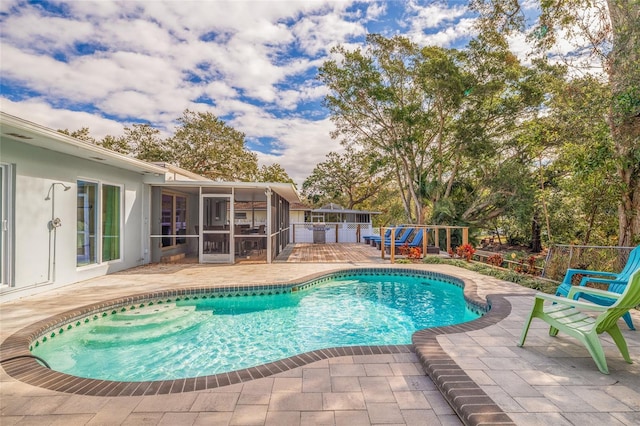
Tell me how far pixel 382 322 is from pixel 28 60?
10.2 meters

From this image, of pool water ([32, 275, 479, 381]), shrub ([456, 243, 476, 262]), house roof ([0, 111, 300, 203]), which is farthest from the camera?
shrub ([456, 243, 476, 262])

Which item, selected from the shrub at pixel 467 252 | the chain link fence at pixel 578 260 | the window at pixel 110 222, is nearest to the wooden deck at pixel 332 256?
the shrub at pixel 467 252

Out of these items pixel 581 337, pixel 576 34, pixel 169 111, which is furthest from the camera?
pixel 169 111

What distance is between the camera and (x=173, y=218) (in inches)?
408

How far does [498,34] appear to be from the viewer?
27.4 feet

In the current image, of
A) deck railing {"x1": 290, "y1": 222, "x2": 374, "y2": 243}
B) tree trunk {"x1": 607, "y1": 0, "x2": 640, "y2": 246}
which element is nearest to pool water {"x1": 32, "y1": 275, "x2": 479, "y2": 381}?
tree trunk {"x1": 607, "y1": 0, "x2": 640, "y2": 246}

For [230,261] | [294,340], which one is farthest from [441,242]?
[294,340]

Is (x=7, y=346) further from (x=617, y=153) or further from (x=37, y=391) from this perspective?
(x=617, y=153)

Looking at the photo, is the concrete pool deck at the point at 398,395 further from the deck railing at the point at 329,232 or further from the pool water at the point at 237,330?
the deck railing at the point at 329,232

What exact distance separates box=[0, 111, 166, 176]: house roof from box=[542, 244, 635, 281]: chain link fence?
9479 millimetres

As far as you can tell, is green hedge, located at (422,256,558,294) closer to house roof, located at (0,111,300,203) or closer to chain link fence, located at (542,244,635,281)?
chain link fence, located at (542,244,635,281)

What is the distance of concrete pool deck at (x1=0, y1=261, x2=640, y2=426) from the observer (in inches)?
82.4

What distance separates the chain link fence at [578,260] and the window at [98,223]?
10114 mm

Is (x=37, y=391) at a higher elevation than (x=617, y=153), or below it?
below
